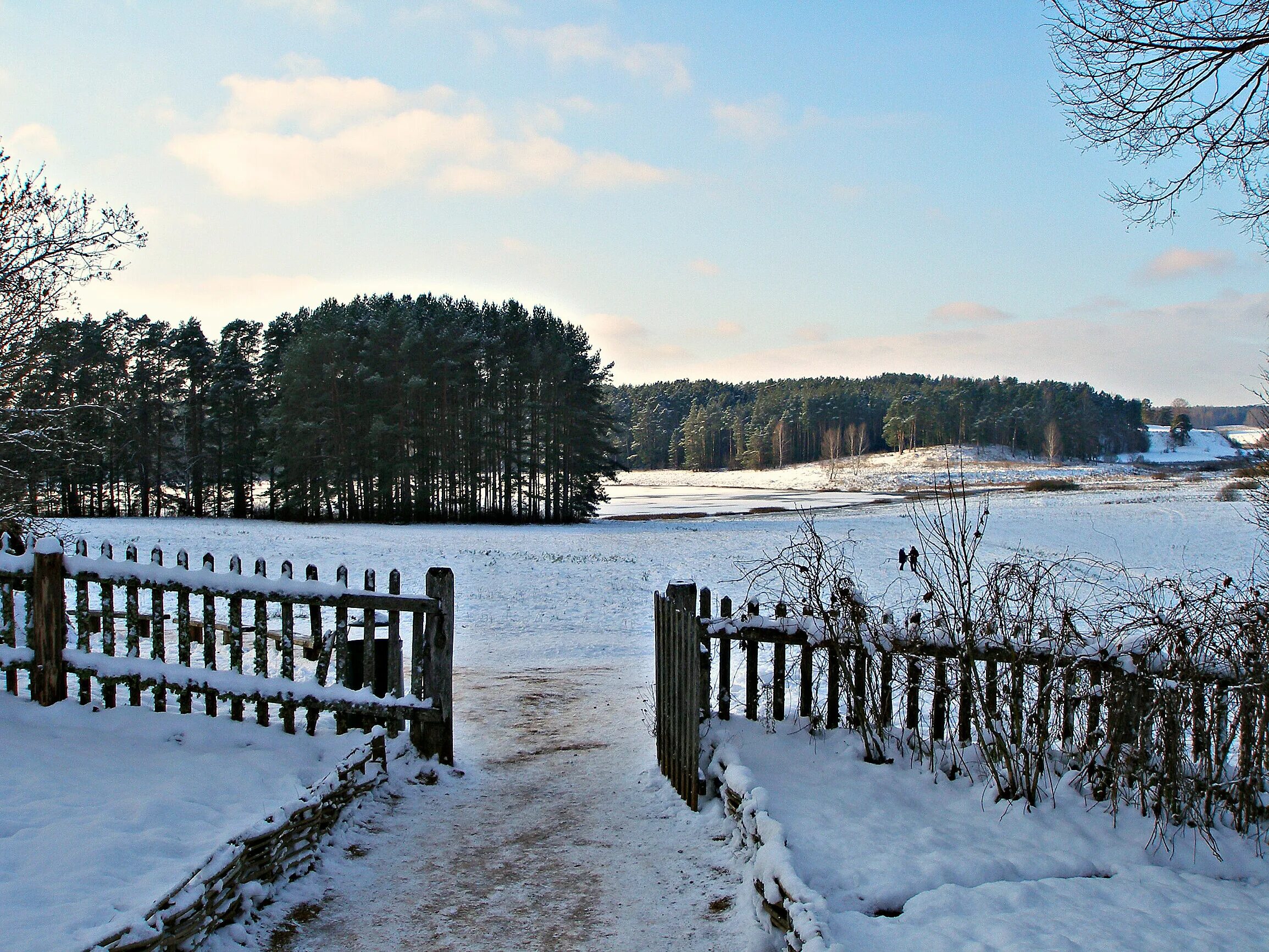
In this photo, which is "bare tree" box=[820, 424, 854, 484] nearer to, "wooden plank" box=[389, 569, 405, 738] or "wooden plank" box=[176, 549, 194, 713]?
"wooden plank" box=[389, 569, 405, 738]

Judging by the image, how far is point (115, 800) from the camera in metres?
4.08

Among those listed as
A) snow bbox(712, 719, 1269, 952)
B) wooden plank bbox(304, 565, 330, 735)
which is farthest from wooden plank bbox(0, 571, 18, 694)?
snow bbox(712, 719, 1269, 952)

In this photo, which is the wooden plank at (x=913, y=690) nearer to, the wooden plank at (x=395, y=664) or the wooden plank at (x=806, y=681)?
the wooden plank at (x=806, y=681)

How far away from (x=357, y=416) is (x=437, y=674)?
124 feet

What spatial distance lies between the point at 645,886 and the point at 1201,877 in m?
2.66

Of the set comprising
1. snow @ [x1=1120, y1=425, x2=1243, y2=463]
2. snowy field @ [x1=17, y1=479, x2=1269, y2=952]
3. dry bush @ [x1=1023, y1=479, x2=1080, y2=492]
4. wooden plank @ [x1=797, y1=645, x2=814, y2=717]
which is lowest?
snowy field @ [x1=17, y1=479, x2=1269, y2=952]

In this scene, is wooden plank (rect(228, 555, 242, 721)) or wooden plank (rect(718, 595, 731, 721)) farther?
wooden plank (rect(718, 595, 731, 721))

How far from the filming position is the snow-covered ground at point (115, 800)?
10.3ft

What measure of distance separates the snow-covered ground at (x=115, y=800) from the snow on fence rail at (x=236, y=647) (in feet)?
0.70

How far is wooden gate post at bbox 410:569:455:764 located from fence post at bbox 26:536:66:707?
251 cm

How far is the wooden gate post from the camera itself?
586 centimetres

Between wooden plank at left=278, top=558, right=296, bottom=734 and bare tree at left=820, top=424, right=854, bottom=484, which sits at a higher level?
bare tree at left=820, top=424, right=854, bottom=484

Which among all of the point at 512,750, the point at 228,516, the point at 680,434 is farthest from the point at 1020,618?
the point at 680,434

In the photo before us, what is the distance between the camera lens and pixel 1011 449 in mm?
106188
